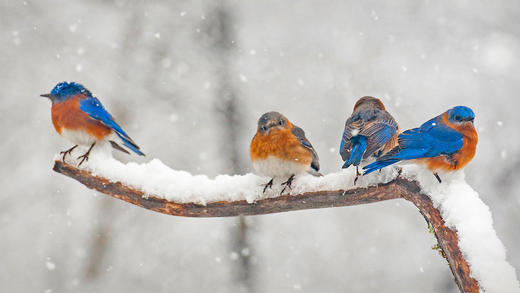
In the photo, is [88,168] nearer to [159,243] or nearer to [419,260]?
[159,243]

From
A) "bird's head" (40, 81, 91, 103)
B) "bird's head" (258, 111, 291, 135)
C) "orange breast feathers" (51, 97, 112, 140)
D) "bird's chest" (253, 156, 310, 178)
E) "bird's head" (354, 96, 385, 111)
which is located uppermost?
"bird's head" (40, 81, 91, 103)

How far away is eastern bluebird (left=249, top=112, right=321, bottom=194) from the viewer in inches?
150

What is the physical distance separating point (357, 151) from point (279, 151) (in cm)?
65

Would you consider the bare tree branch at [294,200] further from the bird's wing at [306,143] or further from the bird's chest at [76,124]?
→ the bird's wing at [306,143]

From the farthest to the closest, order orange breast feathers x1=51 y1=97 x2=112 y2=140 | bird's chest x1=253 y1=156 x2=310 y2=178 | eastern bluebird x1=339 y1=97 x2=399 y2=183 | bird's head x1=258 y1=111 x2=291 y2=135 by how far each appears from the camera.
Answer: orange breast feathers x1=51 y1=97 x2=112 y2=140 → bird's head x1=258 y1=111 x2=291 y2=135 → bird's chest x1=253 y1=156 x2=310 y2=178 → eastern bluebird x1=339 y1=97 x2=399 y2=183

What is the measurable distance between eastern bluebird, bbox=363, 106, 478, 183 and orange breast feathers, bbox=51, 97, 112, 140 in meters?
2.30

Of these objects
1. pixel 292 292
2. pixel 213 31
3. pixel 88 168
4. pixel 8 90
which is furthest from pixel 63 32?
pixel 292 292

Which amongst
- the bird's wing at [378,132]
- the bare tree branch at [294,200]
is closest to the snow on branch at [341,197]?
the bare tree branch at [294,200]

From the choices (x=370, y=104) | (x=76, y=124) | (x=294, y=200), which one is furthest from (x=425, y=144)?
(x=76, y=124)

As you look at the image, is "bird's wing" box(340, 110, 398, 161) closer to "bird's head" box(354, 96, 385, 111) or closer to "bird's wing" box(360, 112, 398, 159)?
"bird's wing" box(360, 112, 398, 159)

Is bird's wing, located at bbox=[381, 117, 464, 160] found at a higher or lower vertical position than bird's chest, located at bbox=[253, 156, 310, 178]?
lower

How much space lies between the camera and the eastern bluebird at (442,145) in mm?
3398

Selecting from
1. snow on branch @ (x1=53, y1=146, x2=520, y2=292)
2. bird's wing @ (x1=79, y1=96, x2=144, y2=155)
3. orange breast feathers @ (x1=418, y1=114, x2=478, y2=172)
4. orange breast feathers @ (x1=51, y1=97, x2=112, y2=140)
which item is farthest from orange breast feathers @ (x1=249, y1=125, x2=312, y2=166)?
orange breast feathers @ (x1=51, y1=97, x2=112, y2=140)

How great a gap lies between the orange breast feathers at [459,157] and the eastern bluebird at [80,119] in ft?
7.84
